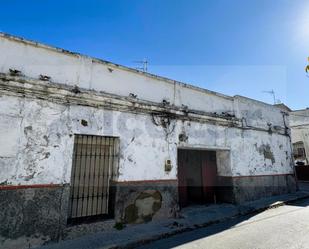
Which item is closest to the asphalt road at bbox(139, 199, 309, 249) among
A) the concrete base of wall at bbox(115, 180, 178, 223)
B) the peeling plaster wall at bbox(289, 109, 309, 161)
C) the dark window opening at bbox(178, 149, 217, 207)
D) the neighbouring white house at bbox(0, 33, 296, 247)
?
the concrete base of wall at bbox(115, 180, 178, 223)

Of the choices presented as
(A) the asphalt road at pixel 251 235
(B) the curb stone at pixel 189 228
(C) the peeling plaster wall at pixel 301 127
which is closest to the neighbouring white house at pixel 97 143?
(B) the curb stone at pixel 189 228

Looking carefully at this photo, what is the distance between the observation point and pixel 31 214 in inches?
170

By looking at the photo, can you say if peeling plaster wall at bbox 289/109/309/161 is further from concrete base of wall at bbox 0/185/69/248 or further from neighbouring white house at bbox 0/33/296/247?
concrete base of wall at bbox 0/185/69/248

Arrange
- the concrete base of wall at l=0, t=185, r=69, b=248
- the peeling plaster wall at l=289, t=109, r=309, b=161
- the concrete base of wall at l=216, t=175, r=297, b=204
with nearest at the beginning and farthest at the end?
1. the concrete base of wall at l=0, t=185, r=69, b=248
2. the concrete base of wall at l=216, t=175, r=297, b=204
3. the peeling plaster wall at l=289, t=109, r=309, b=161

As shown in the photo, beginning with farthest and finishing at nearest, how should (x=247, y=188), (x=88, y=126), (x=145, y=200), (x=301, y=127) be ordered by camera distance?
(x=301, y=127) < (x=247, y=188) < (x=145, y=200) < (x=88, y=126)

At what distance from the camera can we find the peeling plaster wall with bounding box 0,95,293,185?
438 cm

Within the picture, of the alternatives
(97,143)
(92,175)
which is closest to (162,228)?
(92,175)

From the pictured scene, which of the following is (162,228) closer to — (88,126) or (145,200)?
(145,200)

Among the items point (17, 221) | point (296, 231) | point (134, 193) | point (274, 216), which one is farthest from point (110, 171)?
point (274, 216)

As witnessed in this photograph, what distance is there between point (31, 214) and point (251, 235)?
469 cm

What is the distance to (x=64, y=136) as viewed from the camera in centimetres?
498

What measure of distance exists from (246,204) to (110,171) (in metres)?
5.52

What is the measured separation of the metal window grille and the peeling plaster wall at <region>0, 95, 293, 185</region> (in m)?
0.33

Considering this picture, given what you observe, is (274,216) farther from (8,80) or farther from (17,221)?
(8,80)
